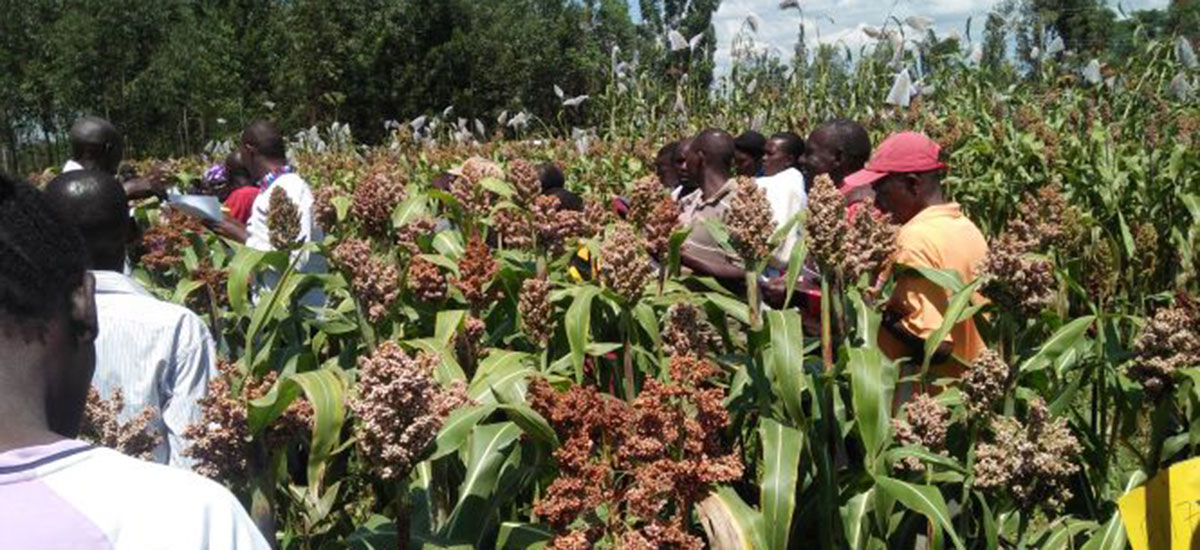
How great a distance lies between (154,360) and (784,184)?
3618mm

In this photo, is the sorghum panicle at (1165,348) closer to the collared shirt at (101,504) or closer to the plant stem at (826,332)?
the plant stem at (826,332)

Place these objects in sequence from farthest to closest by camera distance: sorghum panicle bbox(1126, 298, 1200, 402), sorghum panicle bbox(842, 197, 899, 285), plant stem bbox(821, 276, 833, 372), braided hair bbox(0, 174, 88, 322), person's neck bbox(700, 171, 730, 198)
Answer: person's neck bbox(700, 171, 730, 198) < plant stem bbox(821, 276, 833, 372) < sorghum panicle bbox(842, 197, 899, 285) < sorghum panicle bbox(1126, 298, 1200, 402) < braided hair bbox(0, 174, 88, 322)

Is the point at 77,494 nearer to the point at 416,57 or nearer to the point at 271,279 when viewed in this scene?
the point at 271,279

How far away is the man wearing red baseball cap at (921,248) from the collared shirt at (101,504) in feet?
7.68

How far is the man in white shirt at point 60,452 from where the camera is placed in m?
1.28

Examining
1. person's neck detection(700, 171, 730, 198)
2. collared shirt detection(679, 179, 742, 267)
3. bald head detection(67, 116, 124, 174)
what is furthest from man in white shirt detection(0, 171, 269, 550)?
bald head detection(67, 116, 124, 174)

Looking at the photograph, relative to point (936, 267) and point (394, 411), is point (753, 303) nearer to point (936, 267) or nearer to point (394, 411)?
point (936, 267)

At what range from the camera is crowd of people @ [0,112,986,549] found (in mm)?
1312

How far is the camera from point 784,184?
5965 mm

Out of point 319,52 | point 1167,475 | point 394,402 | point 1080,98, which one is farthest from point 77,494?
point 319,52

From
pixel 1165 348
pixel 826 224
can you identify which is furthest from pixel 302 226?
pixel 1165 348

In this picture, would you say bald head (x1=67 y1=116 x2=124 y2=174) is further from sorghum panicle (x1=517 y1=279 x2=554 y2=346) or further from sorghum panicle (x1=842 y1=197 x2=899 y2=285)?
sorghum panicle (x1=842 y1=197 x2=899 y2=285)

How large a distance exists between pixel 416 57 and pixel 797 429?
45.9 meters

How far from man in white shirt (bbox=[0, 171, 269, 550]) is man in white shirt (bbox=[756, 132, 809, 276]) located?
2.71 metres
